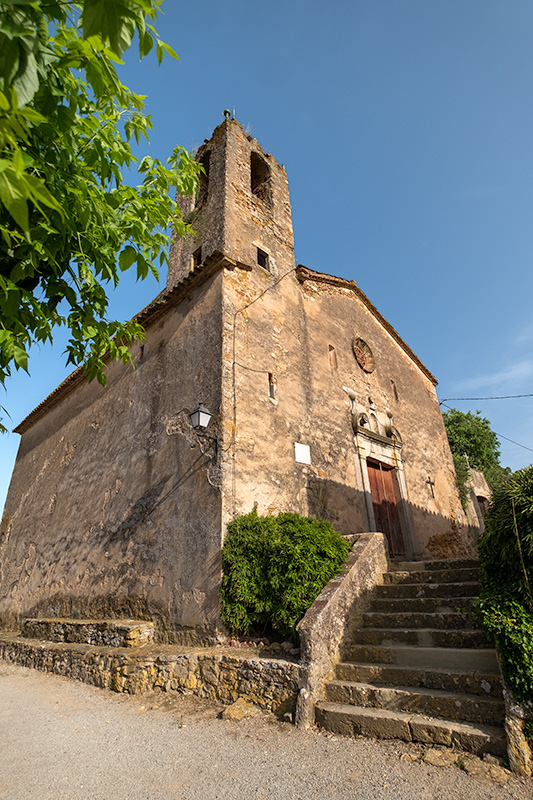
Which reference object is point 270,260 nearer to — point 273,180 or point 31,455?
point 273,180

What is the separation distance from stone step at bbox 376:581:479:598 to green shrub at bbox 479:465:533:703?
1151mm

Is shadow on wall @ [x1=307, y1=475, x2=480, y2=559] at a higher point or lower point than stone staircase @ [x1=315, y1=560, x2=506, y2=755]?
higher

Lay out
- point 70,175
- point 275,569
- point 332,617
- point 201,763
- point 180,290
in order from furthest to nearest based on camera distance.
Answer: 1. point 180,290
2. point 275,569
3. point 332,617
4. point 201,763
5. point 70,175

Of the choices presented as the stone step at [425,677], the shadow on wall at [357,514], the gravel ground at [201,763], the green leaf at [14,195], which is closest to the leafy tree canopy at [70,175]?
the green leaf at [14,195]

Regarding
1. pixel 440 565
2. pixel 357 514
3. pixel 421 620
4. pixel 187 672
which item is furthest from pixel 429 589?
pixel 357 514

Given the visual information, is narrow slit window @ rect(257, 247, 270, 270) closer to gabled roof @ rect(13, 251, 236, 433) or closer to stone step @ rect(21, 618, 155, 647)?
gabled roof @ rect(13, 251, 236, 433)

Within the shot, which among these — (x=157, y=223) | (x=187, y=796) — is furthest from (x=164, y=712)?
(x=157, y=223)

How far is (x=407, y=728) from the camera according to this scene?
10.9 feet

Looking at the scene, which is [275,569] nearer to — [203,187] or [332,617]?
[332,617]

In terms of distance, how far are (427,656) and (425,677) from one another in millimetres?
281

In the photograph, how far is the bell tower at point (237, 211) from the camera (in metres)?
8.77

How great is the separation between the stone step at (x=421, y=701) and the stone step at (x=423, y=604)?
1084 mm

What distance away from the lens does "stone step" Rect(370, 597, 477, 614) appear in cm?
454

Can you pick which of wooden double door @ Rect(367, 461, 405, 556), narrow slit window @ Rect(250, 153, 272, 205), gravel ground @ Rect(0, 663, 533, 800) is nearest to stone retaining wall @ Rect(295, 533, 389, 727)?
gravel ground @ Rect(0, 663, 533, 800)
